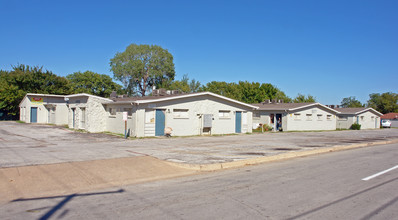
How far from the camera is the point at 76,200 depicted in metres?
6.44

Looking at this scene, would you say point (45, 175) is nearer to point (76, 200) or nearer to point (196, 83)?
point (76, 200)

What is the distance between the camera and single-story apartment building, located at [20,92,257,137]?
21.5 meters

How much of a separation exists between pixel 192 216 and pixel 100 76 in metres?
57.1

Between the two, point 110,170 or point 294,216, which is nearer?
point 294,216

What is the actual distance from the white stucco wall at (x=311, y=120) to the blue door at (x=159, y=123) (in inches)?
696

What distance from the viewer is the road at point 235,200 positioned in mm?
5559

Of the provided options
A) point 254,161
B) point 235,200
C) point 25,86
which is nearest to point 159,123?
point 254,161

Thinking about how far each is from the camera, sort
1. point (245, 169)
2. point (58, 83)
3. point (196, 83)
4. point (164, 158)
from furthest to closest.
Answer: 1. point (196, 83)
2. point (58, 83)
3. point (164, 158)
4. point (245, 169)

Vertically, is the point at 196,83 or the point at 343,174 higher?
the point at 196,83

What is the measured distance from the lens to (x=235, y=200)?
6457 mm

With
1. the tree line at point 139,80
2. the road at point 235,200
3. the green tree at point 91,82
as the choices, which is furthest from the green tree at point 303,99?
the road at point 235,200

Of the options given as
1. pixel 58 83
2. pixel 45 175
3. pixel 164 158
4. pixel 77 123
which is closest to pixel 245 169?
pixel 164 158

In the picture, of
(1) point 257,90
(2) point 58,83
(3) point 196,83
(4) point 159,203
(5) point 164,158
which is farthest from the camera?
(3) point 196,83

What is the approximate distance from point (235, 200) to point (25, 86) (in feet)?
157
